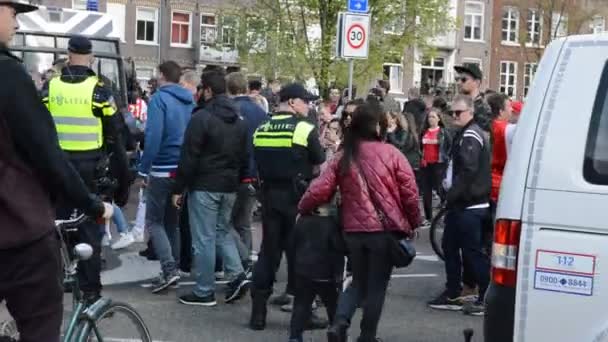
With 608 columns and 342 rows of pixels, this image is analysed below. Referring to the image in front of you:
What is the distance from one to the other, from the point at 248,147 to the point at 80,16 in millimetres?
10616

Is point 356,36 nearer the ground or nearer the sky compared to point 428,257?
nearer the sky

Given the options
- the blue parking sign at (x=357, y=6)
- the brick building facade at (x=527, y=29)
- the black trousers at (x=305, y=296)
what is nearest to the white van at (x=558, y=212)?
the black trousers at (x=305, y=296)

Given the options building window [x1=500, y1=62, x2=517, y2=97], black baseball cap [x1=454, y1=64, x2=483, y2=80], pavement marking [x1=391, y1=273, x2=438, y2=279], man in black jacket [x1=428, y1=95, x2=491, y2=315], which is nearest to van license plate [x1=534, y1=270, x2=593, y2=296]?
man in black jacket [x1=428, y1=95, x2=491, y2=315]

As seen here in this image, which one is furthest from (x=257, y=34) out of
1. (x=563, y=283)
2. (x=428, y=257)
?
(x=563, y=283)

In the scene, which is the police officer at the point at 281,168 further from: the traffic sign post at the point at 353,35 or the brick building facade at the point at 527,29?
the brick building facade at the point at 527,29

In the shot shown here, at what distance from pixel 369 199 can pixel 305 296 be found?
0.85m

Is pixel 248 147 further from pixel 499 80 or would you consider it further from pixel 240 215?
pixel 499 80

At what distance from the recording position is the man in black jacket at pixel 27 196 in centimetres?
411

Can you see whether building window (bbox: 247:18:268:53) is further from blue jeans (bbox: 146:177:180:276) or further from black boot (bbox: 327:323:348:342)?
black boot (bbox: 327:323:348:342)

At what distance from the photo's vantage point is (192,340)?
7.65 meters

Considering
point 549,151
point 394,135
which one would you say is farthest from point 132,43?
point 549,151

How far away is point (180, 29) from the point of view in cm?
5316

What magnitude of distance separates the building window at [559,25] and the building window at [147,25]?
18.9 m

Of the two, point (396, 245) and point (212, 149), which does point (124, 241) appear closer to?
point (212, 149)
